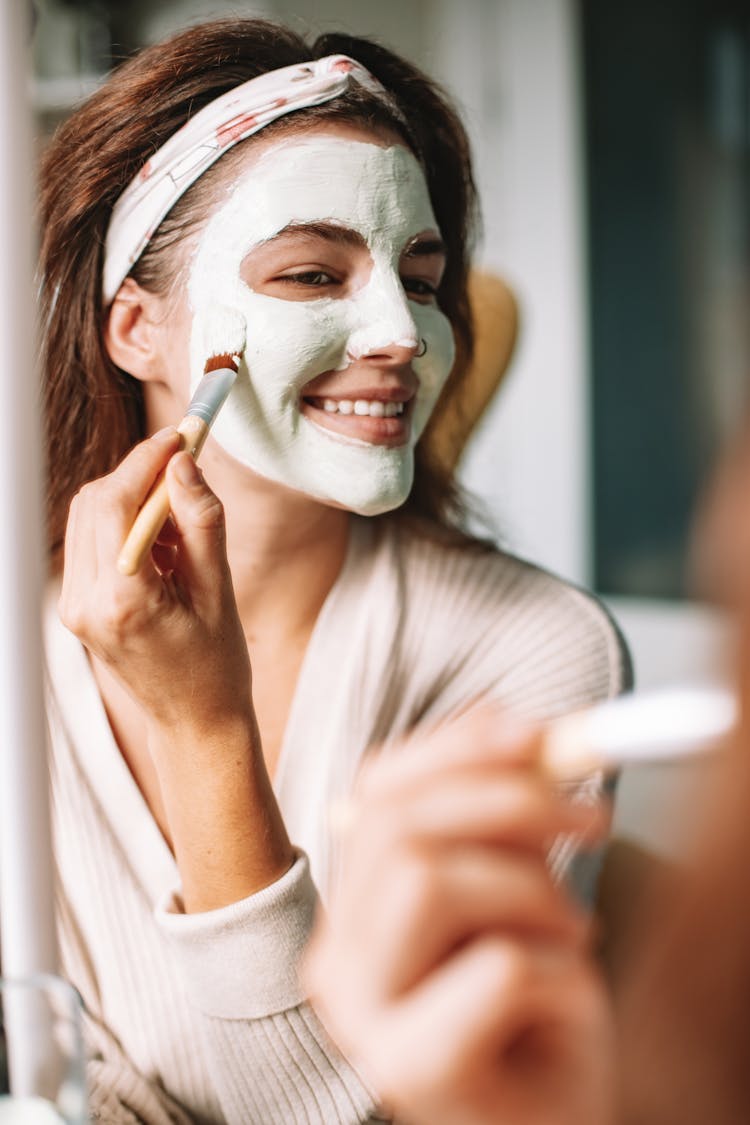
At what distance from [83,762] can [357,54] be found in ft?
1.19

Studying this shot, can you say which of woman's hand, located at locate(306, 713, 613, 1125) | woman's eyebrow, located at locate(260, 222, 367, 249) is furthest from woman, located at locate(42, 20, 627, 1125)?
woman's hand, located at locate(306, 713, 613, 1125)

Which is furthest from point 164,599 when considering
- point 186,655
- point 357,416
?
point 357,416

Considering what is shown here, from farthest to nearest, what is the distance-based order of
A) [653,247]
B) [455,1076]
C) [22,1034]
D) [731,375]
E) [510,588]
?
[653,247], [731,375], [510,588], [22,1034], [455,1076]

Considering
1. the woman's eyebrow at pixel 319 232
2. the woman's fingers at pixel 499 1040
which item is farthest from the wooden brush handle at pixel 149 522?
the woman's fingers at pixel 499 1040

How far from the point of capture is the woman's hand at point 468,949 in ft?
0.95

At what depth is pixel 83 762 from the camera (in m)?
0.53

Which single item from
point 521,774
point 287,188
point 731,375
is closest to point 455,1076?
point 521,774

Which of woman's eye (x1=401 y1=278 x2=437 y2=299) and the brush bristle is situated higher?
woman's eye (x1=401 y1=278 x2=437 y2=299)

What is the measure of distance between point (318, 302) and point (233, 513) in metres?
0.10

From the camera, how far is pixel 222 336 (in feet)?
1.66

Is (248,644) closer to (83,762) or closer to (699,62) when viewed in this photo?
(83,762)

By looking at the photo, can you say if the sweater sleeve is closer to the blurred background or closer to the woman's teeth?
the woman's teeth

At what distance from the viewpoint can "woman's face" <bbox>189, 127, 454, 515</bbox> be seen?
499 mm

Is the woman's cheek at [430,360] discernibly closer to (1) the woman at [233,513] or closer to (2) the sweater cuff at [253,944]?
(1) the woman at [233,513]
